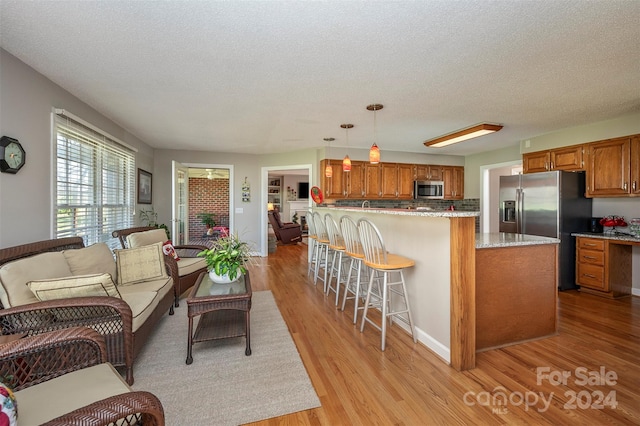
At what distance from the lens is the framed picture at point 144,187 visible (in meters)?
4.84

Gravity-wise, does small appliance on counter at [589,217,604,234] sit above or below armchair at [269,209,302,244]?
above

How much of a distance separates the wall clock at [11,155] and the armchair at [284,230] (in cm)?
575

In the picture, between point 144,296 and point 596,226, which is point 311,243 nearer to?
point 144,296

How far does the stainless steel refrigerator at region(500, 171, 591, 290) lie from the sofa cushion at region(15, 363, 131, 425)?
16.2 ft

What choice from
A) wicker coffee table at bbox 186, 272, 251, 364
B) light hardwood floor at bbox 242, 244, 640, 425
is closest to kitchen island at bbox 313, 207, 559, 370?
light hardwood floor at bbox 242, 244, 640, 425

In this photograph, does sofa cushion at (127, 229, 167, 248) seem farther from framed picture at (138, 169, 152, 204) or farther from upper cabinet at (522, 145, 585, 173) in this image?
upper cabinet at (522, 145, 585, 173)

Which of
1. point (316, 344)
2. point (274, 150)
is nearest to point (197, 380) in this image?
point (316, 344)

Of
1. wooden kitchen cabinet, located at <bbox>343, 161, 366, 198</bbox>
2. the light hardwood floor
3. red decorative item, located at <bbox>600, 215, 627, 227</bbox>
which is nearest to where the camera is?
the light hardwood floor

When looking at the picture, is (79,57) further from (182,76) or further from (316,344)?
(316,344)

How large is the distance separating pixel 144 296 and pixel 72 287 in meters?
0.53

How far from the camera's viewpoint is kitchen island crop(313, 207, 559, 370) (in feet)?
6.48

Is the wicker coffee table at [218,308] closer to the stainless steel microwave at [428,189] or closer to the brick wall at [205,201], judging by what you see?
the stainless steel microwave at [428,189]

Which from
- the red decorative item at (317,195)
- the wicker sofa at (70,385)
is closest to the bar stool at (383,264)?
the wicker sofa at (70,385)

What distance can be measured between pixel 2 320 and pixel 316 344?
6.55 feet
